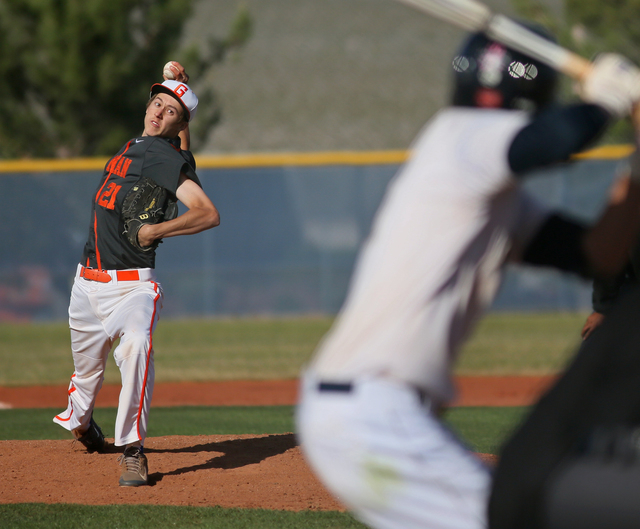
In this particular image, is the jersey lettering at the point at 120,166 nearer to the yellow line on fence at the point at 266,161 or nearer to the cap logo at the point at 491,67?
the cap logo at the point at 491,67

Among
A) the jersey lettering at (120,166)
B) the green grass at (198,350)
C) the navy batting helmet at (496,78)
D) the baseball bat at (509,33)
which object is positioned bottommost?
the green grass at (198,350)

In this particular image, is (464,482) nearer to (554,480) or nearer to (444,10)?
(554,480)

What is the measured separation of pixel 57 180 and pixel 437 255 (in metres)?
16.9

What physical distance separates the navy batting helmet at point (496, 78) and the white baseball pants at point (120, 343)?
9.16 feet

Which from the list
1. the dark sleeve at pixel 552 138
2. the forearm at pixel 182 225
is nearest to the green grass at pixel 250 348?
the forearm at pixel 182 225

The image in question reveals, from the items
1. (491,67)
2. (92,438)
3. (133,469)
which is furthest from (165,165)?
(491,67)

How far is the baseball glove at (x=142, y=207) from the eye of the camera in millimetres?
4797

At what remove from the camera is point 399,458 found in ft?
7.00

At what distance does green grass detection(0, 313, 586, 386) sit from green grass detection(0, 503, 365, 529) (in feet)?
21.4

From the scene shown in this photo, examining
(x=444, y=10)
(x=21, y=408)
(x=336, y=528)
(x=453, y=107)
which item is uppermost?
(x=444, y=10)

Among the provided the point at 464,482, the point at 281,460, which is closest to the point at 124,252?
the point at 281,460

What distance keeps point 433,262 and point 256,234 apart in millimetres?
15847

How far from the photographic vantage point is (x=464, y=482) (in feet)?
6.98

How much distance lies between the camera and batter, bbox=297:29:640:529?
2.11 m
